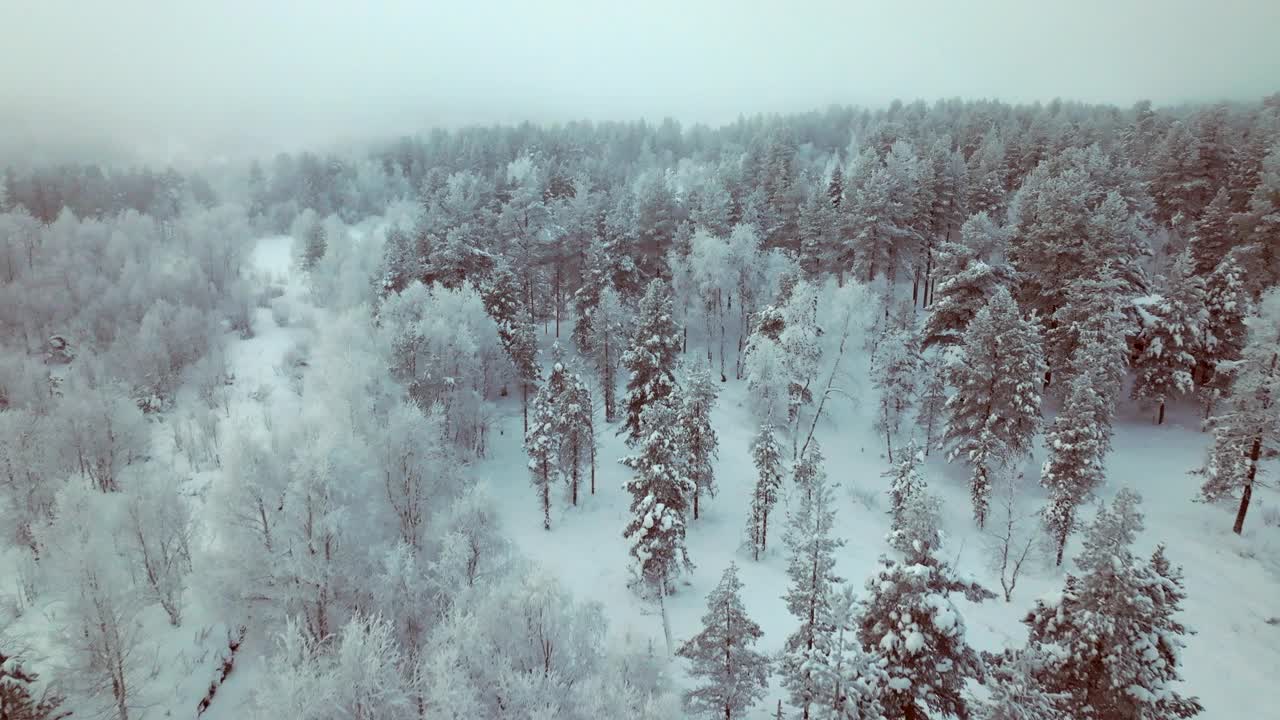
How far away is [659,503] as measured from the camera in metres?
33.5

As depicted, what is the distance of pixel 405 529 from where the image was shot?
32812 millimetres

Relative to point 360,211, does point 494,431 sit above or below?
below

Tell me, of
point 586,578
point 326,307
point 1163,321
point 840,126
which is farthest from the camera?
point 840,126

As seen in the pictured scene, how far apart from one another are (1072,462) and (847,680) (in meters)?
22.0

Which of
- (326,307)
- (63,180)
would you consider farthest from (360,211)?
(326,307)

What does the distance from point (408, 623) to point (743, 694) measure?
1483 cm

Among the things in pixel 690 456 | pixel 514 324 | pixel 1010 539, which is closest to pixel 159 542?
pixel 514 324

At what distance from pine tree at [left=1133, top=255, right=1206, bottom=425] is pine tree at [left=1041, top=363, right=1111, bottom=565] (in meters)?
11.7

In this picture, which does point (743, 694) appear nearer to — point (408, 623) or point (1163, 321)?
point (408, 623)

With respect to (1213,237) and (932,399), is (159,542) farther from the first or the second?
(1213,237)

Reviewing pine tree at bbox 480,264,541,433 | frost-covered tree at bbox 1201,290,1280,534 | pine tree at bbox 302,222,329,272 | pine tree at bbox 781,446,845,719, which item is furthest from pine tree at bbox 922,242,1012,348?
pine tree at bbox 302,222,329,272

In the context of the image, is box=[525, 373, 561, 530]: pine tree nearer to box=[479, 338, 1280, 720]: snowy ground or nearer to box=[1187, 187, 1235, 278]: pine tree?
box=[479, 338, 1280, 720]: snowy ground

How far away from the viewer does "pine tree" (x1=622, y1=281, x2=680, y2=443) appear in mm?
43906

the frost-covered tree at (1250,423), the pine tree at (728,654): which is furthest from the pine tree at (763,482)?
the frost-covered tree at (1250,423)
